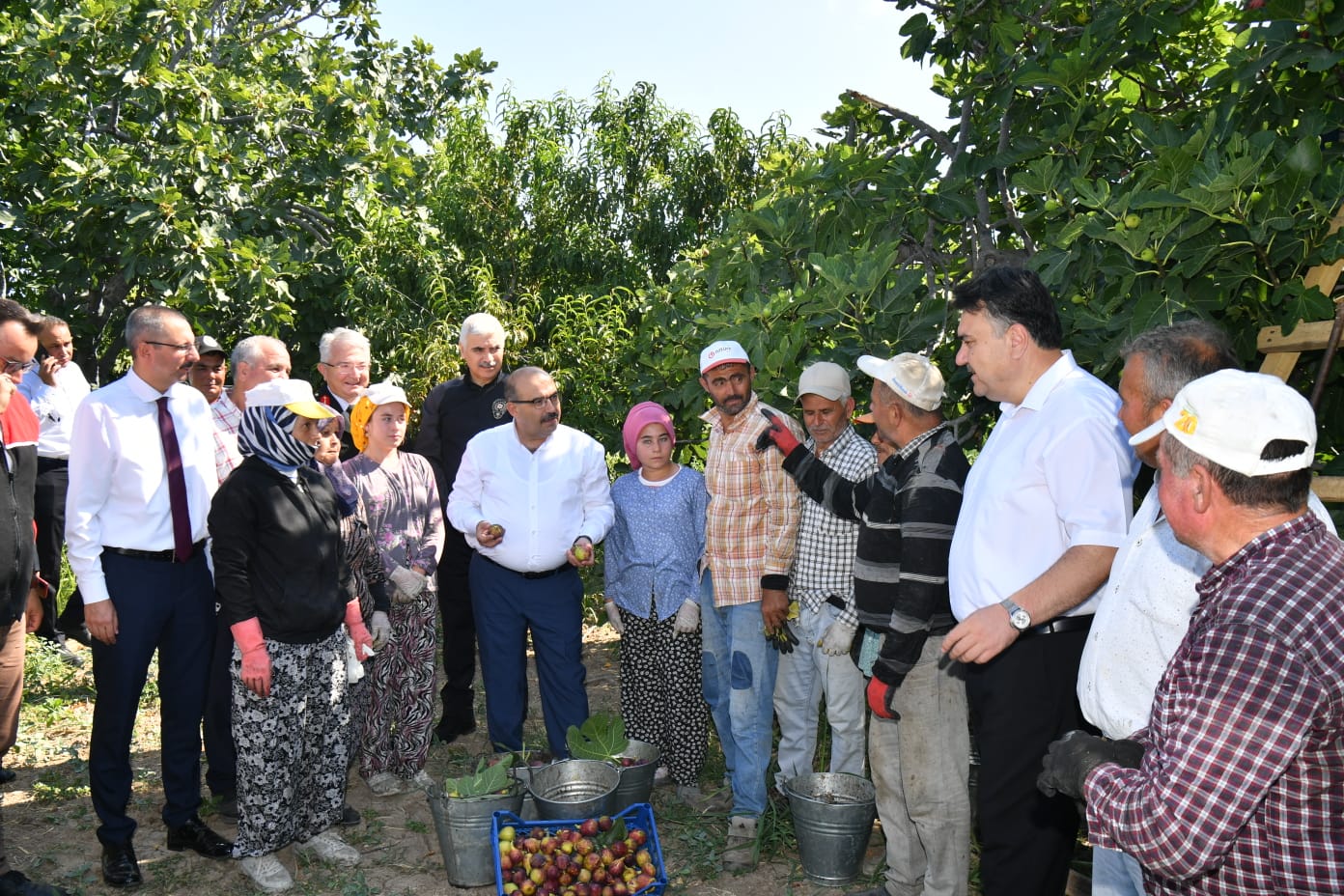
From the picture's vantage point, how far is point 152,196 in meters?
7.30

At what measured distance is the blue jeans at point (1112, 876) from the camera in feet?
9.07

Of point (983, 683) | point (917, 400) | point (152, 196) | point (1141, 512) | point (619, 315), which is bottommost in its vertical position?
point (983, 683)

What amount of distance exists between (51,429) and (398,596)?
10.5 feet

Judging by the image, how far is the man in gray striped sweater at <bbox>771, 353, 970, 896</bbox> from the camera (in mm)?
3482

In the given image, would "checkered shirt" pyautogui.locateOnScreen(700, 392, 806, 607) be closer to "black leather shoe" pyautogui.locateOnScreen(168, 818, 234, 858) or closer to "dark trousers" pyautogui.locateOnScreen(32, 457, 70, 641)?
"black leather shoe" pyautogui.locateOnScreen(168, 818, 234, 858)

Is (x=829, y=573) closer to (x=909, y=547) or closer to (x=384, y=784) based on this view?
(x=909, y=547)

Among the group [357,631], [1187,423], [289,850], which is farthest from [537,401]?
[1187,423]

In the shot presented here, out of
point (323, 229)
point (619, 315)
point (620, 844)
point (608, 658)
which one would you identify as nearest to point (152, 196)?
point (323, 229)

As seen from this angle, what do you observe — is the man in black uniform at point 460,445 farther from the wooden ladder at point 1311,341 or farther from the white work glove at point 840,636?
the wooden ladder at point 1311,341

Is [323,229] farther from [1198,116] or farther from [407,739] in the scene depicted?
[1198,116]

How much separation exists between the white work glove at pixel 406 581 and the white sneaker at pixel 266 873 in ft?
4.26

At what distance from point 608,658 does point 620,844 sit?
384 centimetres

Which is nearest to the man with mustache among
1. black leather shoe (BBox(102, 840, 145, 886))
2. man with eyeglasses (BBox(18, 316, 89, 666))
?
black leather shoe (BBox(102, 840, 145, 886))

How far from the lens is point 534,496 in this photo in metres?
5.02
